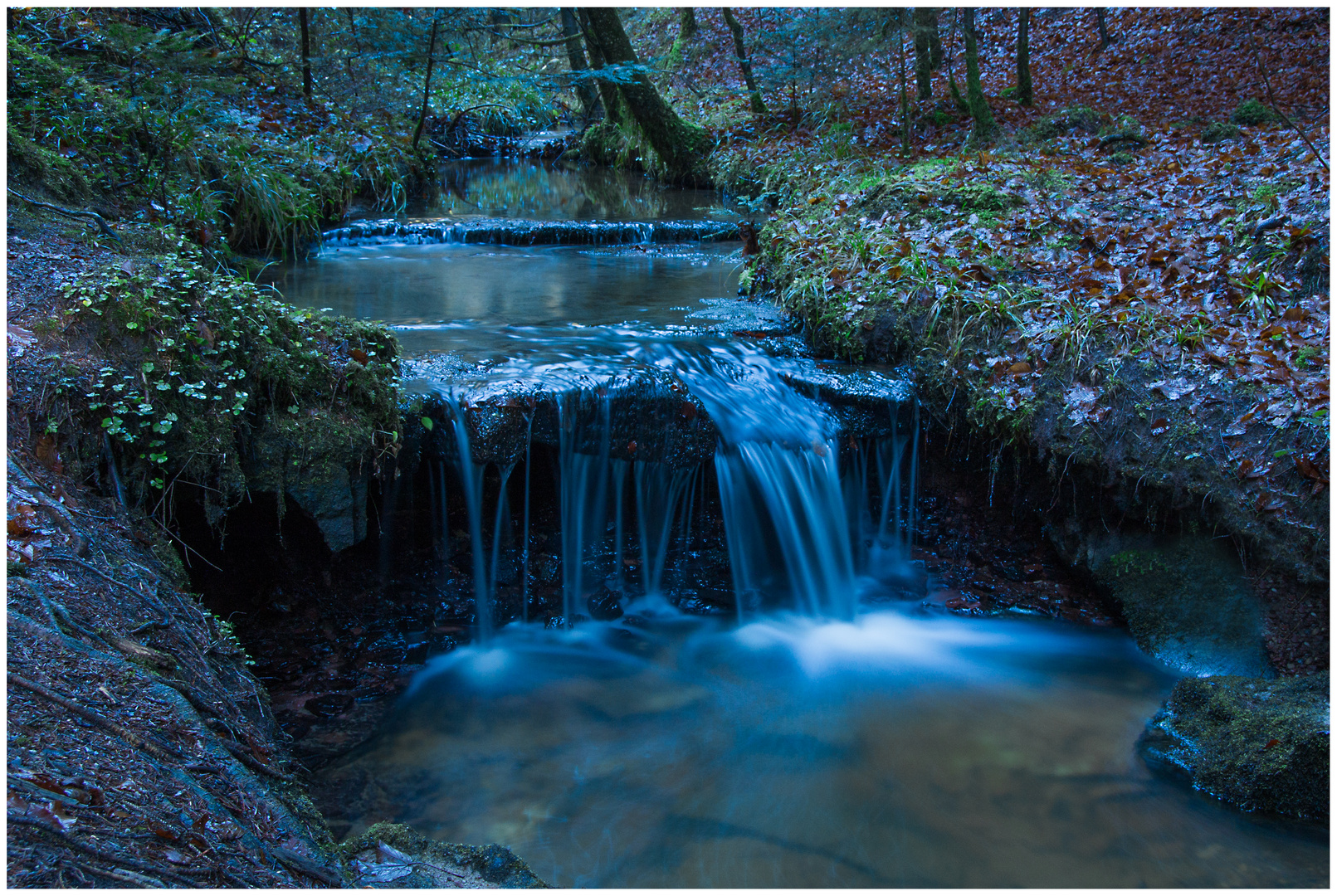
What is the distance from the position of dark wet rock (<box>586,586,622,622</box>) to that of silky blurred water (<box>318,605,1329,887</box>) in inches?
4.6

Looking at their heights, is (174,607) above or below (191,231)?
below

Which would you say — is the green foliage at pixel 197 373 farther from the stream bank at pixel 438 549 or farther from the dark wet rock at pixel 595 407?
the dark wet rock at pixel 595 407

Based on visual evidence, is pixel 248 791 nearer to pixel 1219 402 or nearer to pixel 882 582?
pixel 882 582

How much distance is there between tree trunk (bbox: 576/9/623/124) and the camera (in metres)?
13.2

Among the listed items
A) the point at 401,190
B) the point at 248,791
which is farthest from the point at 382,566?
the point at 401,190

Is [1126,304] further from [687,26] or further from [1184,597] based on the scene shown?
[687,26]

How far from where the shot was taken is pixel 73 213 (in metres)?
4.95

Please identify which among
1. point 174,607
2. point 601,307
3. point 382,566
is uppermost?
point 601,307

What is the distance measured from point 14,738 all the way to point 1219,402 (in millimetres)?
5727

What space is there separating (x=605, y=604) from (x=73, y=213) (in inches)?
169

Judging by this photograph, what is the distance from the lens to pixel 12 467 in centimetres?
305

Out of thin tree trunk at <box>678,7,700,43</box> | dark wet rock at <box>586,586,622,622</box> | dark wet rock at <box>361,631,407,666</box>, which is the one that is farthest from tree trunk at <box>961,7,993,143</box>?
thin tree trunk at <box>678,7,700,43</box>

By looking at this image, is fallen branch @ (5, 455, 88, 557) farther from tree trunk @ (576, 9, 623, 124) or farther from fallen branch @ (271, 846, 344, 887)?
tree trunk @ (576, 9, 623, 124)

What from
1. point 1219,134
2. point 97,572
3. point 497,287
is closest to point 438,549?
point 97,572
